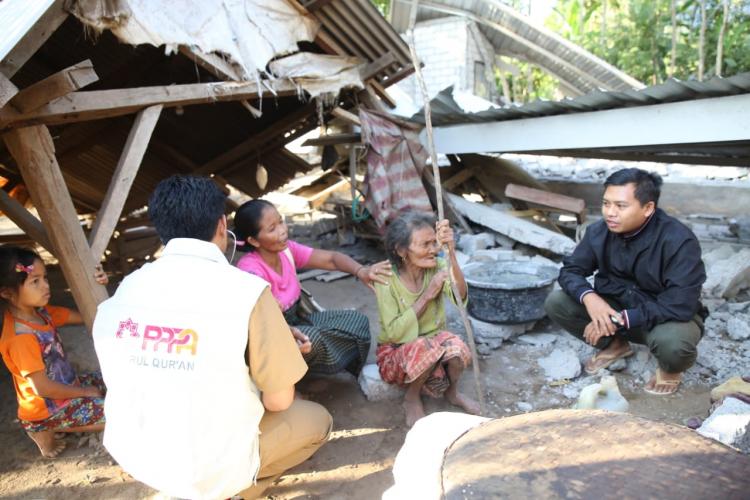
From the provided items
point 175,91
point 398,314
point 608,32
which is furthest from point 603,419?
point 608,32

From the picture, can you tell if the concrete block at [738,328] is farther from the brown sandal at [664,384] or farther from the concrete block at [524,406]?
the concrete block at [524,406]

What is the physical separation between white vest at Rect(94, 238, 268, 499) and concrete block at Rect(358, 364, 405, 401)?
5.37 feet

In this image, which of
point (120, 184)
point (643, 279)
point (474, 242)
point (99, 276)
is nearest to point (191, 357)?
point (99, 276)

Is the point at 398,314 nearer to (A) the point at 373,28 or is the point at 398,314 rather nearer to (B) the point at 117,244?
(A) the point at 373,28

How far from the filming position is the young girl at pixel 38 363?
285 centimetres

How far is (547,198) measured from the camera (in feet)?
21.1

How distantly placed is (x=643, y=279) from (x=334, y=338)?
206 cm

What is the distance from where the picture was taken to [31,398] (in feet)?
9.50

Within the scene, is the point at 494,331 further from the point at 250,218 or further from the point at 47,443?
the point at 47,443

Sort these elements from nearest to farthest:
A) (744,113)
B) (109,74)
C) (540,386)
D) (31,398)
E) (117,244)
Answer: (31,398) → (540,386) → (744,113) → (109,74) → (117,244)

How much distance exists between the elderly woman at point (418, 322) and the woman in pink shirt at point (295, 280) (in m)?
0.16

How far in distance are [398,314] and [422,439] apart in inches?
62.1

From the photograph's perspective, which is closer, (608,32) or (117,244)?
(117,244)

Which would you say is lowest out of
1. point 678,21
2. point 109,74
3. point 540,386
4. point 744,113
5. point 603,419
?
point 540,386
